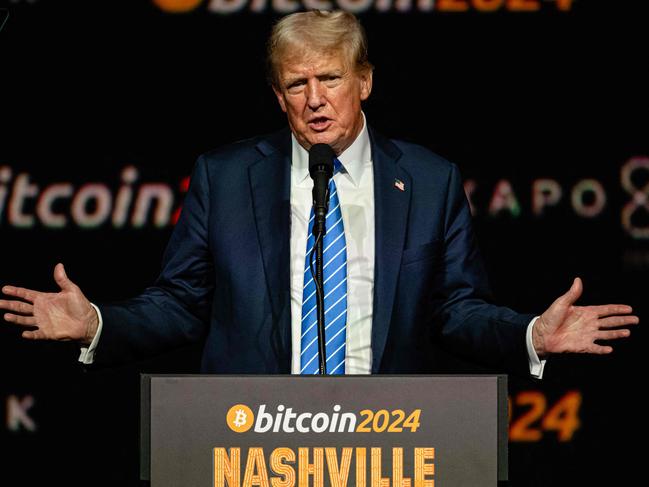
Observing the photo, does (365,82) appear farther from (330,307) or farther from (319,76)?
(330,307)

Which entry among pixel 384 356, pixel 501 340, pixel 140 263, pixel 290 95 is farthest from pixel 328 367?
pixel 140 263

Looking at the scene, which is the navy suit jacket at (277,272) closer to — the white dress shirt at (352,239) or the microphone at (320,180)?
the white dress shirt at (352,239)

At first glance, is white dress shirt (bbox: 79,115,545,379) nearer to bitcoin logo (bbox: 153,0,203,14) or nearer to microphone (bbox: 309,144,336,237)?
microphone (bbox: 309,144,336,237)

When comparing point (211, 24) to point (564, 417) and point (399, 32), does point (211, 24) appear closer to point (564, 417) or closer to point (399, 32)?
point (399, 32)

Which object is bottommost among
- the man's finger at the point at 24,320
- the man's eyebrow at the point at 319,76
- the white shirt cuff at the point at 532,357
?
the white shirt cuff at the point at 532,357

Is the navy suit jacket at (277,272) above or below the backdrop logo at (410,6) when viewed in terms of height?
below

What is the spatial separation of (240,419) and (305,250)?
74 cm

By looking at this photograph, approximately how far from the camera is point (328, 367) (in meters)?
2.56

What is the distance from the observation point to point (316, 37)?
8.68 ft

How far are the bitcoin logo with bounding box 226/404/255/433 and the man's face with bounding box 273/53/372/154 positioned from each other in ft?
2.94

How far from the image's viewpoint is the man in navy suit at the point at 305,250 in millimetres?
2604

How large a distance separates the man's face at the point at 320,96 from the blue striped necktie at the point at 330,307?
21cm

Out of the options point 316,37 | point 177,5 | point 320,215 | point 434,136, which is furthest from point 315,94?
point 177,5

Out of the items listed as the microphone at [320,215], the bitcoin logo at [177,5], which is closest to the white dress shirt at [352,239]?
the microphone at [320,215]
